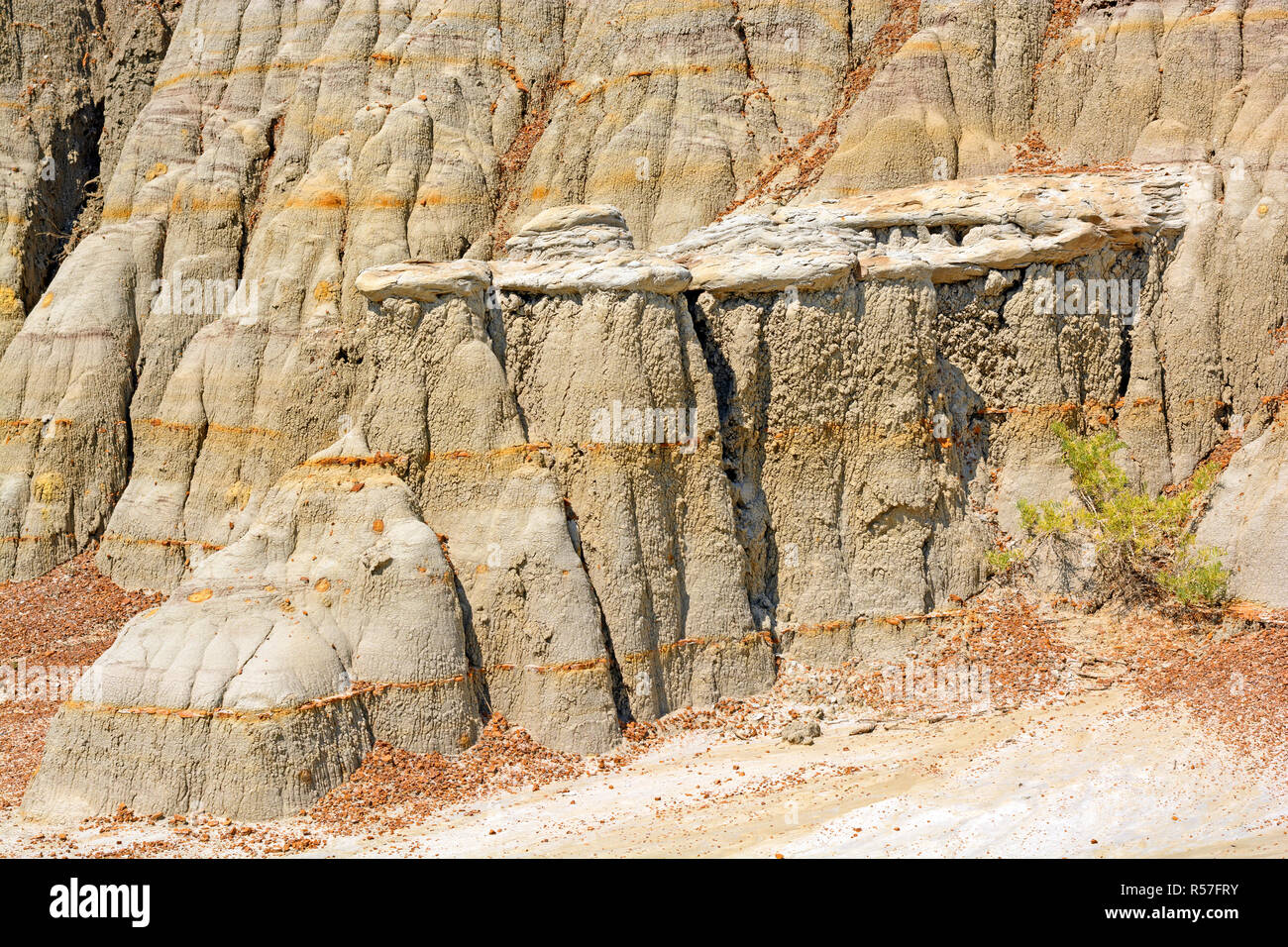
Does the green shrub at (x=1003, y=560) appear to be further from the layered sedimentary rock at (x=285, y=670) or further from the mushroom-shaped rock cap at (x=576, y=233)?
the layered sedimentary rock at (x=285, y=670)

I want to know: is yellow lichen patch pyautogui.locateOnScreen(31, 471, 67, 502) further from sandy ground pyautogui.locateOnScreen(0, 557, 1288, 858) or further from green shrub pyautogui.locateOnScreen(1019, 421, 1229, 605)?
green shrub pyautogui.locateOnScreen(1019, 421, 1229, 605)

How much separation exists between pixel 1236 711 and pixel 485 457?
11.8m

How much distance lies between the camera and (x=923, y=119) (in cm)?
2742

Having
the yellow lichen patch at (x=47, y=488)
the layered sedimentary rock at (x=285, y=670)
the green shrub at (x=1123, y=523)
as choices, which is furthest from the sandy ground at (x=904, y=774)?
the yellow lichen patch at (x=47, y=488)

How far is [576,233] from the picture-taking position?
2080 cm

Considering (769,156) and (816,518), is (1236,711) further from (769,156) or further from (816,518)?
(769,156)

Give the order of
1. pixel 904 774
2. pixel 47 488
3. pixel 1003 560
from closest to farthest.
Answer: pixel 904 774, pixel 1003 560, pixel 47 488

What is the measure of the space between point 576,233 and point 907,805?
1126 cm

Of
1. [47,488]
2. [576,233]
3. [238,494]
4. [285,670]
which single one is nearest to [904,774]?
[285,670]

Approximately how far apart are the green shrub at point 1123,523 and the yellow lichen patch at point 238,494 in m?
16.9

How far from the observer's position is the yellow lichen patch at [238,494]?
26.8 meters

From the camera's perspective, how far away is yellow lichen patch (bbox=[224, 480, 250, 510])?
88.1 feet

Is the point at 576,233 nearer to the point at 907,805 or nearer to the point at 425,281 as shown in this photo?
the point at 425,281

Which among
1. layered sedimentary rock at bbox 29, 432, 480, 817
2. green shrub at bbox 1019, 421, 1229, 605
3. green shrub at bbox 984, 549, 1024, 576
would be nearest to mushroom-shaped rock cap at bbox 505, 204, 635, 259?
layered sedimentary rock at bbox 29, 432, 480, 817
